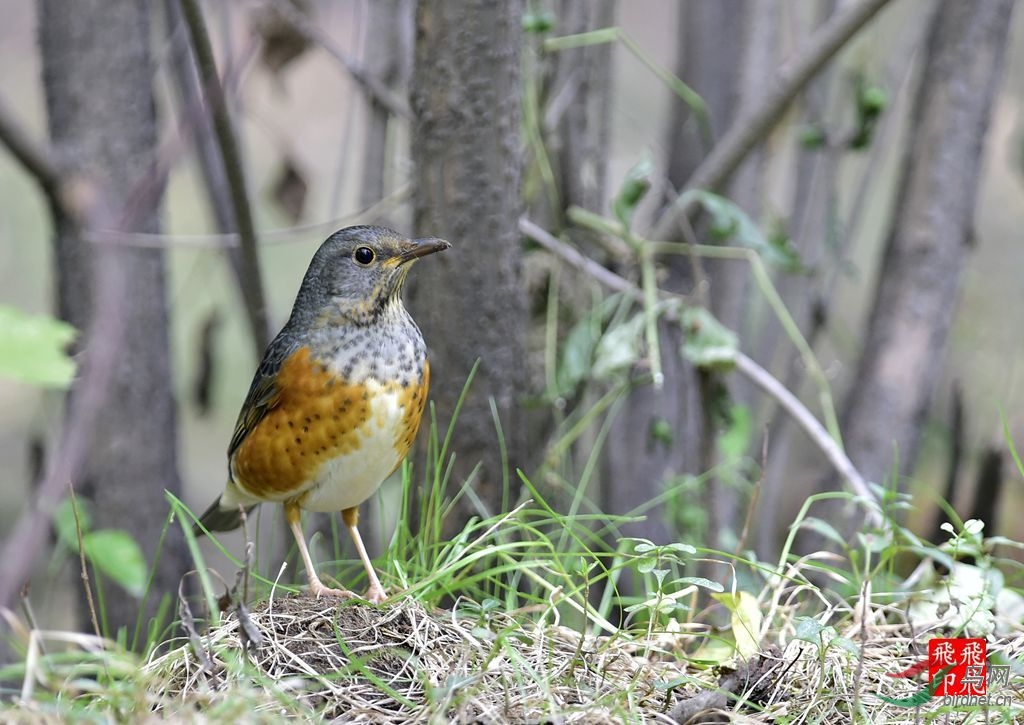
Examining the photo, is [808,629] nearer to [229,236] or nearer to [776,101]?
[776,101]

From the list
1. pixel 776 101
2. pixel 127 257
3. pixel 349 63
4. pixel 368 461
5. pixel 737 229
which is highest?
pixel 349 63

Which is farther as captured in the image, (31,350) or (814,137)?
(814,137)

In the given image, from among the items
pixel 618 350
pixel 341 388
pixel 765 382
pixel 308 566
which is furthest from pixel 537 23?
pixel 308 566

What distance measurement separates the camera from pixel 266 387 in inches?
108

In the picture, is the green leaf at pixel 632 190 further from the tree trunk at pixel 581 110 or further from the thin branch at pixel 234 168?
the thin branch at pixel 234 168

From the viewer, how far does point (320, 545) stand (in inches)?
158

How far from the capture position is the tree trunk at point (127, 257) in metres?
3.58

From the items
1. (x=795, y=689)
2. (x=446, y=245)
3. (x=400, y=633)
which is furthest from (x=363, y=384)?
(x=795, y=689)

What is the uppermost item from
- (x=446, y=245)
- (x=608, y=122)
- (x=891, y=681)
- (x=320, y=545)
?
(x=608, y=122)

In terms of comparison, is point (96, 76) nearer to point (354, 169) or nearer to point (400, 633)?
point (400, 633)

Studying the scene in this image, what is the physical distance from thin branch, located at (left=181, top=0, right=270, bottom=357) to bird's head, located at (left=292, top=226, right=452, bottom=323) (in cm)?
45

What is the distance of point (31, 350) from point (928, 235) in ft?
9.81

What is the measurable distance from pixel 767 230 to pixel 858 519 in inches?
53.4

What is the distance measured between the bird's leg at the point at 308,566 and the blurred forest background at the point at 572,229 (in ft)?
0.79
